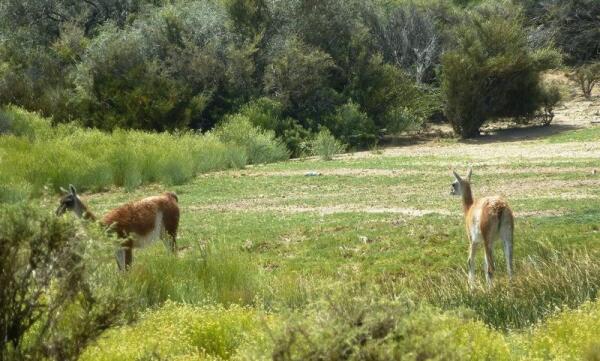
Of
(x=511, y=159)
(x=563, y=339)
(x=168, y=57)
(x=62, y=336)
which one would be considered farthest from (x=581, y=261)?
(x=168, y=57)

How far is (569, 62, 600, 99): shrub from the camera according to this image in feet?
148

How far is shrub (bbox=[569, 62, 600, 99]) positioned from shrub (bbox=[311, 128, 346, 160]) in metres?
15.0

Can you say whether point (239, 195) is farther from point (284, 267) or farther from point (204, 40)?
point (204, 40)

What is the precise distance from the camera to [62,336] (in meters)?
6.16

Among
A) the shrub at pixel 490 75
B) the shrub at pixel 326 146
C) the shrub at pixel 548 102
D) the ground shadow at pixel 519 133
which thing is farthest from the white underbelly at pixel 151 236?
the shrub at pixel 548 102

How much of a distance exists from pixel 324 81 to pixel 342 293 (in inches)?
1451

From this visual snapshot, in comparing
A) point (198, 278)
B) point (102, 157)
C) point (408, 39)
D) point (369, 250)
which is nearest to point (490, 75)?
point (408, 39)

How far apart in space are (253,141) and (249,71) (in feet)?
25.1

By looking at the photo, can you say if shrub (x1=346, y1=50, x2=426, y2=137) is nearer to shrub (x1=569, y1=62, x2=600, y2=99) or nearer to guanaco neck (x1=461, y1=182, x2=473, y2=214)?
shrub (x1=569, y1=62, x2=600, y2=99)

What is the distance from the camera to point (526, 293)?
9281 millimetres

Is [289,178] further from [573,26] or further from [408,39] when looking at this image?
[573,26]

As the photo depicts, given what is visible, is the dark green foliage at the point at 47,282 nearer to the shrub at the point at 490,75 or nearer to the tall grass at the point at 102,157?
the tall grass at the point at 102,157

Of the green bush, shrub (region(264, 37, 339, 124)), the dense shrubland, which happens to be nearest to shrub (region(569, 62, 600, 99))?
the dense shrubland

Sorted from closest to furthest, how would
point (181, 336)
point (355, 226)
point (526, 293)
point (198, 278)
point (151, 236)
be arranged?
point (181, 336) → point (526, 293) → point (198, 278) → point (151, 236) → point (355, 226)
